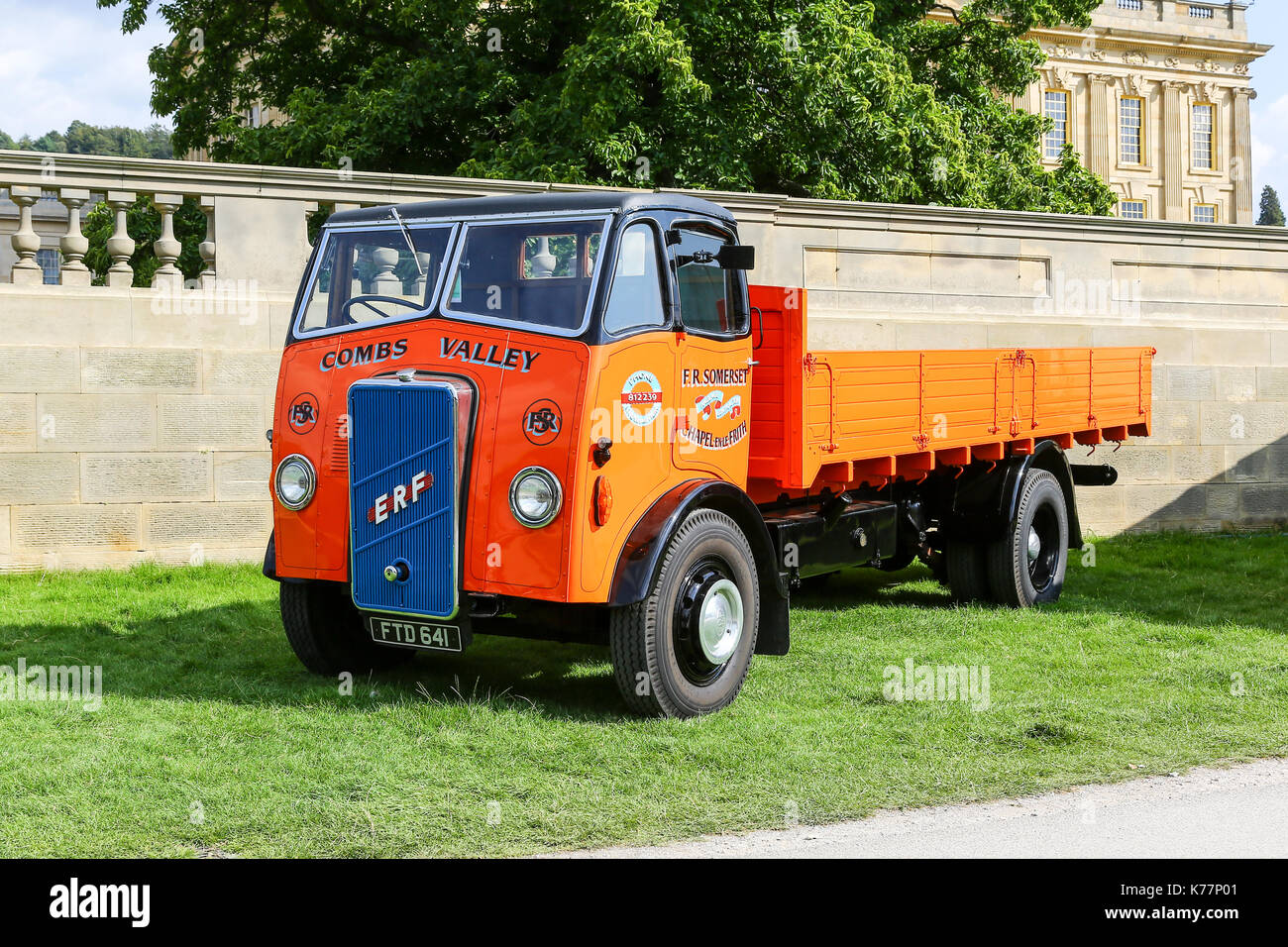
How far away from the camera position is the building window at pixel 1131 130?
58.6m

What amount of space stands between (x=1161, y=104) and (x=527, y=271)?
6026 centimetres

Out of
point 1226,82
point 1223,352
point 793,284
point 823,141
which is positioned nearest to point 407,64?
point 823,141

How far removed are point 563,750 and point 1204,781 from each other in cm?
303

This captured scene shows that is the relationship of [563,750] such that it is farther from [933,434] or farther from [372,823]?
[933,434]

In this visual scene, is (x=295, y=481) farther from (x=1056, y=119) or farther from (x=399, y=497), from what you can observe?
(x=1056, y=119)

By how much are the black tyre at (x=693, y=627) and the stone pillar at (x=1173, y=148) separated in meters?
57.6

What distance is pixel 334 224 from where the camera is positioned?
759cm

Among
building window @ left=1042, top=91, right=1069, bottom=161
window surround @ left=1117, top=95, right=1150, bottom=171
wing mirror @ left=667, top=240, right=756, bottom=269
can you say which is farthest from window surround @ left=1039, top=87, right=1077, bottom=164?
wing mirror @ left=667, top=240, right=756, bottom=269

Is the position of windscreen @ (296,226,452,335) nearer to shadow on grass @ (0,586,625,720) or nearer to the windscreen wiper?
the windscreen wiper

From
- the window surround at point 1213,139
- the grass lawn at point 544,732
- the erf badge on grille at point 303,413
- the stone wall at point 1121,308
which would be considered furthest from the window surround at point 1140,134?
the erf badge on grille at point 303,413

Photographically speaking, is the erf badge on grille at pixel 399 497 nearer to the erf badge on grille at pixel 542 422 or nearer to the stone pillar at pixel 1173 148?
the erf badge on grille at pixel 542 422

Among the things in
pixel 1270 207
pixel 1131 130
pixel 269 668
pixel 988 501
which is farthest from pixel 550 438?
pixel 1270 207

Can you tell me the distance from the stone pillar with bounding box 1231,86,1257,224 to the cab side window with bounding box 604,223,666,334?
199 feet

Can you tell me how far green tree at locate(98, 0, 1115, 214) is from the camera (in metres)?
17.1
